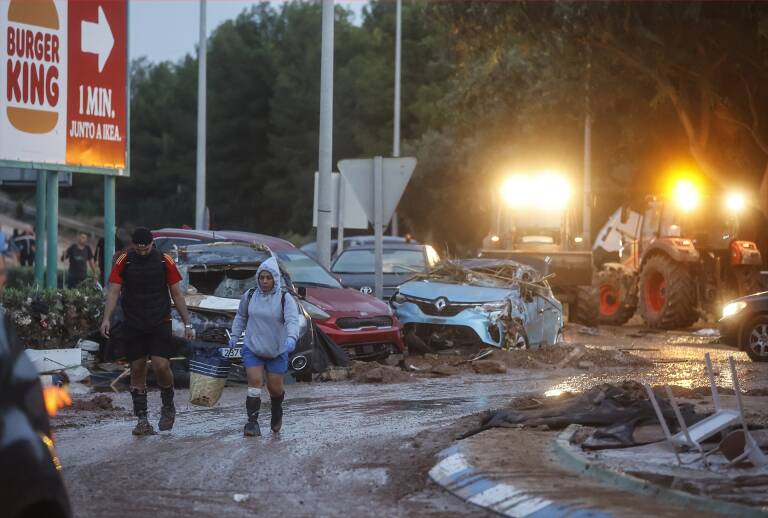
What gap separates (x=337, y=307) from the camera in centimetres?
1816

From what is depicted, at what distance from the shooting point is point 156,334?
40.1ft

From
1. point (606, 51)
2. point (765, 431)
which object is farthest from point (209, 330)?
point (606, 51)

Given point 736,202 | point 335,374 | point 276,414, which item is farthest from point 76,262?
point 276,414

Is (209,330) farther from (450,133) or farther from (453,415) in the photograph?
(450,133)

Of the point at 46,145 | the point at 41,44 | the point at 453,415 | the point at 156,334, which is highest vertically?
the point at 41,44

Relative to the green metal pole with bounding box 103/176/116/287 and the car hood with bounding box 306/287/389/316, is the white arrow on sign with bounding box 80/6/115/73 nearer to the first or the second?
the green metal pole with bounding box 103/176/116/287

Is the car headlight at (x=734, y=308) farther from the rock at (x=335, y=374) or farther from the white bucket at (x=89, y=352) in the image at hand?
the white bucket at (x=89, y=352)

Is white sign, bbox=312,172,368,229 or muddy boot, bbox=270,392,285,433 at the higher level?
white sign, bbox=312,172,368,229

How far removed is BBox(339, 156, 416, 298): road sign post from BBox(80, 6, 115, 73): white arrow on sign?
4.06m

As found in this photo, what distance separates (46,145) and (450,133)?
44.1m

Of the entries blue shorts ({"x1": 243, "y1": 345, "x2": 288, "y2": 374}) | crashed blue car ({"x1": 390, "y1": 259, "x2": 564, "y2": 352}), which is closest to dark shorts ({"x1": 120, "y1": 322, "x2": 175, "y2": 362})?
blue shorts ({"x1": 243, "y1": 345, "x2": 288, "y2": 374})

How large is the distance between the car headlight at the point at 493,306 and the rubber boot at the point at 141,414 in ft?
27.9

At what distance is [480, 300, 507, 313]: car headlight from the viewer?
1988 centimetres

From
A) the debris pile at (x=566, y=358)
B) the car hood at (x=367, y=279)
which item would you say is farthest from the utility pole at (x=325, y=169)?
the debris pile at (x=566, y=358)
